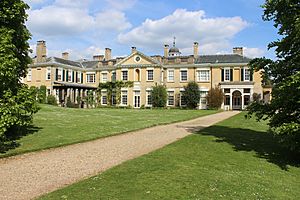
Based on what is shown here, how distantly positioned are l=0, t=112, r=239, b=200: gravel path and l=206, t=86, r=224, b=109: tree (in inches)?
1120

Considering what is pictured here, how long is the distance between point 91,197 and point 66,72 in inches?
1619

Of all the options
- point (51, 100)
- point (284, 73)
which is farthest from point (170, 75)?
point (284, 73)

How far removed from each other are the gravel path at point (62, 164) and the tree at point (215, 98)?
1120 inches

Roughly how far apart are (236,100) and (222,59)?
5.82m

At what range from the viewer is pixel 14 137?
473 inches

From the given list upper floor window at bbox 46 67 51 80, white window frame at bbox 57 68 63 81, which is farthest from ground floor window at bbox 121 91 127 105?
upper floor window at bbox 46 67 51 80

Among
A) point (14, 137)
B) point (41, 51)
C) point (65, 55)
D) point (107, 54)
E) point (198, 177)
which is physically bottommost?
point (198, 177)

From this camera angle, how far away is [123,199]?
545 cm

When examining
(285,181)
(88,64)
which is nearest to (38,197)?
(285,181)

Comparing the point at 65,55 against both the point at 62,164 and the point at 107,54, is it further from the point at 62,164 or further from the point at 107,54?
the point at 62,164

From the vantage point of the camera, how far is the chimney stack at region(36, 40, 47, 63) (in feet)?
144

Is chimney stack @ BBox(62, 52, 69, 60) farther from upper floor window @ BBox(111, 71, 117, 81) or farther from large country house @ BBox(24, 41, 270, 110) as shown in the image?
upper floor window @ BBox(111, 71, 117, 81)

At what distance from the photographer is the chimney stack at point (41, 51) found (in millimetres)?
43781

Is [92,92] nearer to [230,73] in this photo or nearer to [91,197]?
[230,73]
